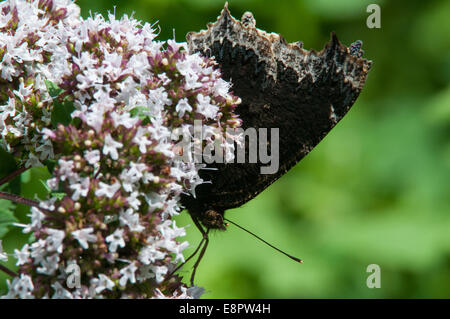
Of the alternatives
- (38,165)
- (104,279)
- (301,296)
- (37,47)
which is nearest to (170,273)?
(104,279)

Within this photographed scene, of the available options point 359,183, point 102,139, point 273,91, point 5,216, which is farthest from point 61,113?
point 359,183

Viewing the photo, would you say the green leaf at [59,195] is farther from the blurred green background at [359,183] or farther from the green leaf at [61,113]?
the blurred green background at [359,183]

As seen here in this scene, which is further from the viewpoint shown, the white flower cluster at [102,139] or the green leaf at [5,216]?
the green leaf at [5,216]

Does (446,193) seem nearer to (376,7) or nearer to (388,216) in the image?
(388,216)

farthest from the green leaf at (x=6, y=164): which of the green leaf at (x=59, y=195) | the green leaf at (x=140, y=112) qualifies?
the green leaf at (x=140, y=112)

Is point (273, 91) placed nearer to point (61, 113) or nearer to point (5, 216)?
point (61, 113)

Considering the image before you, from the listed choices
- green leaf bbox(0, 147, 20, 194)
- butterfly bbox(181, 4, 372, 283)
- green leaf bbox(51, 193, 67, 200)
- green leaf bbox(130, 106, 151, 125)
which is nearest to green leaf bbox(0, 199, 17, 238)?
green leaf bbox(0, 147, 20, 194)
